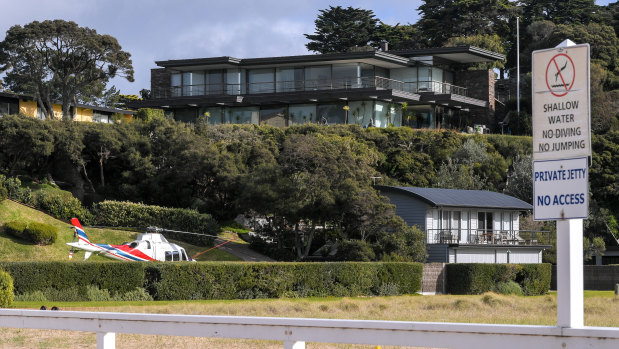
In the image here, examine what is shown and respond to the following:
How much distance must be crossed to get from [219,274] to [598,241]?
106 ft

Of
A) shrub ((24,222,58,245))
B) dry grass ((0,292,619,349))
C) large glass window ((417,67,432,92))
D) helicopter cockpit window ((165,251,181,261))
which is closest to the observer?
dry grass ((0,292,619,349))

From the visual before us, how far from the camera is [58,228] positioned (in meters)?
46.0

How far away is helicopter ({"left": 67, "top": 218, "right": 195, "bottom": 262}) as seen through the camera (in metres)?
38.3

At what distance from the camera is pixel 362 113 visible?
66.8 m

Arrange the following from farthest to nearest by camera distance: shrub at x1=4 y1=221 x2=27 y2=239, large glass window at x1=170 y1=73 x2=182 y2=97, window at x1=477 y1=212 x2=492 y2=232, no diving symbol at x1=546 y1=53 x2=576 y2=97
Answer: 1. large glass window at x1=170 y1=73 x2=182 y2=97
2. window at x1=477 y1=212 x2=492 y2=232
3. shrub at x1=4 y1=221 x2=27 y2=239
4. no diving symbol at x1=546 y1=53 x2=576 y2=97

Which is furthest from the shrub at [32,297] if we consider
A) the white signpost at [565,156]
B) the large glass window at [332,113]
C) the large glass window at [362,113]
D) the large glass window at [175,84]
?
the large glass window at [175,84]

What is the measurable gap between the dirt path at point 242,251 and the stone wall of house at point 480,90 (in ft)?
109

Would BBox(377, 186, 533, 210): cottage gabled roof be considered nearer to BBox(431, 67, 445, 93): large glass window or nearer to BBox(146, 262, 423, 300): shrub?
BBox(146, 262, 423, 300): shrub

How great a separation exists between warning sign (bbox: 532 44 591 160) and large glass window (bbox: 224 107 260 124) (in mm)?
62256

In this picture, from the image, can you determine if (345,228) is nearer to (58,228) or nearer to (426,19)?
(58,228)

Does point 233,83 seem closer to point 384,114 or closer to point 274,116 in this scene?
point 274,116

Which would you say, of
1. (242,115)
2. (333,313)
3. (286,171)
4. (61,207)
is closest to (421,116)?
(242,115)

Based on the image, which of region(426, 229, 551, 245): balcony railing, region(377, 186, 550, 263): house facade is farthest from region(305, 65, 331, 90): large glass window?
region(426, 229, 551, 245): balcony railing

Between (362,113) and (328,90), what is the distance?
10.6 feet
